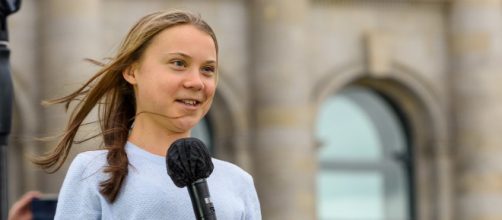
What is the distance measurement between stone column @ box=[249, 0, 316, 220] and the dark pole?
53.9 feet

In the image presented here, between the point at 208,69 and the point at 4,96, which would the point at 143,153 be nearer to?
the point at 208,69

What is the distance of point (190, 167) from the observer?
10.4 feet

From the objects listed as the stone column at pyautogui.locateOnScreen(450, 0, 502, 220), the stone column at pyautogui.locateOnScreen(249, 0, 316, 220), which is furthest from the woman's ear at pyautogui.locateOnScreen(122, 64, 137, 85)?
the stone column at pyautogui.locateOnScreen(450, 0, 502, 220)

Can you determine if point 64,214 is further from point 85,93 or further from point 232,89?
point 232,89

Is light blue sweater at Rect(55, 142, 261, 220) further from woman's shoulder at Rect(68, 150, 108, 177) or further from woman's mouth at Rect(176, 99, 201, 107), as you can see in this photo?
woman's mouth at Rect(176, 99, 201, 107)

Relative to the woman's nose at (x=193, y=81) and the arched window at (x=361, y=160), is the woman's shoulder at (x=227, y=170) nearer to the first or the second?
the woman's nose at (x=193, y=81)

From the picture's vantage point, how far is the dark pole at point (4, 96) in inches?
231

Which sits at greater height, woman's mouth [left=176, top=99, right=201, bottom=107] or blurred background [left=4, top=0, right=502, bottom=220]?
woman's mouth [left=176, top=99, right=201, bottom=107]

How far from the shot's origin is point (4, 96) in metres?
5.90

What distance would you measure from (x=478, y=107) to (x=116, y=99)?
829 inches

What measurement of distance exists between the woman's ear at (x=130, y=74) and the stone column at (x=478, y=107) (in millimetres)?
20672

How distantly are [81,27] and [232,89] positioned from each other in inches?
123

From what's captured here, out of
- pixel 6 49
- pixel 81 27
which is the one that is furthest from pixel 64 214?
pixel 81 27

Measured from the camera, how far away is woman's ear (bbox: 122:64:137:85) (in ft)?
11.6
